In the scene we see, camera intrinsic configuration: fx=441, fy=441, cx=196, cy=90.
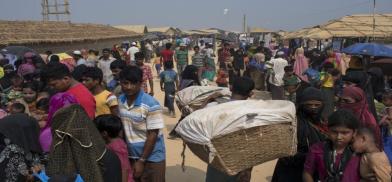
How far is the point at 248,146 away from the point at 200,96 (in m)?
1.62

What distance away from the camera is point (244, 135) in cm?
306

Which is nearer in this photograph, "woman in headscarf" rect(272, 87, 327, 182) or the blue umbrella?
"woman in headscarf" rect(272, 87, 327, 182)

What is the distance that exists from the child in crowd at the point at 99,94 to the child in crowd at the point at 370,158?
223 centimetres

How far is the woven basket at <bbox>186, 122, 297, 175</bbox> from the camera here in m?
3.06

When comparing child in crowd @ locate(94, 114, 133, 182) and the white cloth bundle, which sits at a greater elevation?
the white cloth bundle

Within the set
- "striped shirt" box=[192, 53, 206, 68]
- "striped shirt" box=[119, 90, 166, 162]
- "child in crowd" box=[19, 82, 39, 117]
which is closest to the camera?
"striped shirt" box=[119, 90, 166, 162]

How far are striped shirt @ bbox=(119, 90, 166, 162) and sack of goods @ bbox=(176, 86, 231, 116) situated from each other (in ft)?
2.62

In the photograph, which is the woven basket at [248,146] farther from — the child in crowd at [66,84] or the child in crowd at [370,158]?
the child in crowd at [66,84]

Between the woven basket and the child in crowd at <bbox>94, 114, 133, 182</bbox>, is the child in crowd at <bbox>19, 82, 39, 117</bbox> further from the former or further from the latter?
the woven basket

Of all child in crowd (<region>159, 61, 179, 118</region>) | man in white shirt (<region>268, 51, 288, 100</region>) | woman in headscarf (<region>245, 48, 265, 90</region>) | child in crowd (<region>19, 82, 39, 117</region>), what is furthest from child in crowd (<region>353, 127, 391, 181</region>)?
woman in headscarf (<region>245, 48, 265, 90</region>)

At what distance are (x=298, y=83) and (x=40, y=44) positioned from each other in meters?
9.63

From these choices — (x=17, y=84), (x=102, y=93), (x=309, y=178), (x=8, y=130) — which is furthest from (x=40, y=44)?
(x=309, y=178)

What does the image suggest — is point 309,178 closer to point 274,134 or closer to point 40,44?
point 274,134

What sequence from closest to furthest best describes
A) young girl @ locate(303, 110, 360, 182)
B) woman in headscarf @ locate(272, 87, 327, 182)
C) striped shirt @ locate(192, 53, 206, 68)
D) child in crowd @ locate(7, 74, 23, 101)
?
1. young girl @ locate(303, 110, 360, 182)
2. woman in headscarf @ locate(272, 87, 327, 182)
3. child in crowd @ locate(7, 74, 23, 101)
4. striped shirt @ locate(192, 53, 206, 68)
